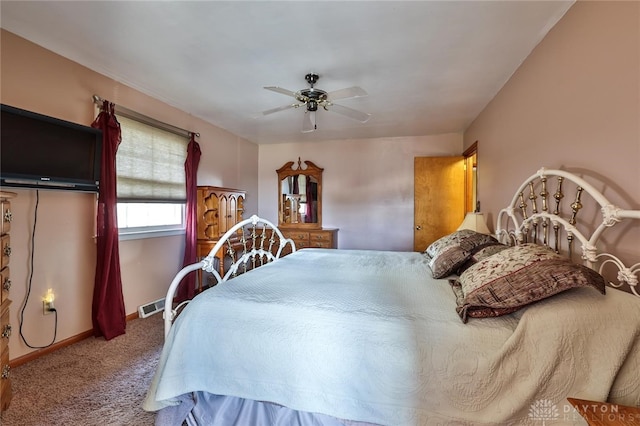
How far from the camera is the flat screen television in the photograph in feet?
5.96

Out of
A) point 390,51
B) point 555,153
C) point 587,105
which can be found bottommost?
point 555,153

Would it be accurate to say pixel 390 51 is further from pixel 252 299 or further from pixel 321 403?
pixel 321 403

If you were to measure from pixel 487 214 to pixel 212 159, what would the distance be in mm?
3618

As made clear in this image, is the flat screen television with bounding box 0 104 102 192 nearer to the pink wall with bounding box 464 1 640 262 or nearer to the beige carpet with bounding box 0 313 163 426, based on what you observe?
the beige carpet with bounding box 0 313 163 426

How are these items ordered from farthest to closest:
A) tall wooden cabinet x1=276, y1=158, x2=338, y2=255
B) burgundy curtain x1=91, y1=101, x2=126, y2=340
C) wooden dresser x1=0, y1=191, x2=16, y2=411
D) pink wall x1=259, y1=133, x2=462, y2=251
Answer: tall wooden cabinet x1=276, y1=158, x2=338, y2=255, pink wall x1=259, y1=133, x2=462, y2=251, burgundy curtain x1=91, y1=101, x2=126, y2=340, wooden dresser x1=0, y1=191, x2=16, y2=411

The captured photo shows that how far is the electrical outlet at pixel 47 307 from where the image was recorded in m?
2.18

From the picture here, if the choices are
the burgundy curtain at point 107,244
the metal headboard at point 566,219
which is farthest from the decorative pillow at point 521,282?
the burgundy curtain at point 107,244

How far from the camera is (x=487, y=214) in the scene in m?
3.11

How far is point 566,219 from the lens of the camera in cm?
161

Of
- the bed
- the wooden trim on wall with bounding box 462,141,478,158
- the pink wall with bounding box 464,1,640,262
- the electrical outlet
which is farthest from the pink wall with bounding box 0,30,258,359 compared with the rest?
the wooden trim on wall with bounding box 462,141,478,158

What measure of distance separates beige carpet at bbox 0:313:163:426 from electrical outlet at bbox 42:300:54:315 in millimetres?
333

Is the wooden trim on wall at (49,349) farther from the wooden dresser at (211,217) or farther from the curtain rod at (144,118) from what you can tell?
the curtain rod at (144,118)

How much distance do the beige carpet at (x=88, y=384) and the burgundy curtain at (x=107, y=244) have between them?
0.17 meters

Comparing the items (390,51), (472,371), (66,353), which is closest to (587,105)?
(390,51)
